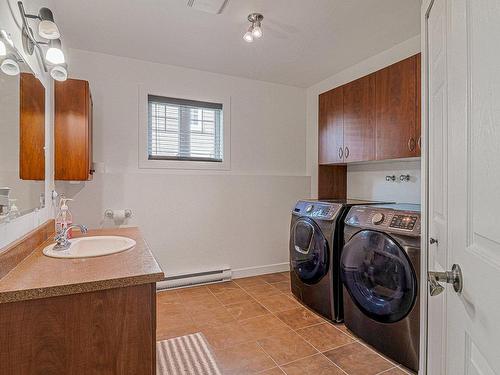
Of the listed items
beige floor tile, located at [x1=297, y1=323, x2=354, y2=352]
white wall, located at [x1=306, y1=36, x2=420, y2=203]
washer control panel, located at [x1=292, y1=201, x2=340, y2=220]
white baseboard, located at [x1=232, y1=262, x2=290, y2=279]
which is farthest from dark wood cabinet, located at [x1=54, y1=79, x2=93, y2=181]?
white wall, located at [x1=306, y1=36, x2=420, y2=203]

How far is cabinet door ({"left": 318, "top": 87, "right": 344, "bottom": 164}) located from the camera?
292 centimetres

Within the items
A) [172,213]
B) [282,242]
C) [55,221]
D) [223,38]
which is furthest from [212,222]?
[223,38]

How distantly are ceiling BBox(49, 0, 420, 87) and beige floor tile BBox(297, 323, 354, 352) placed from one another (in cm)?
235

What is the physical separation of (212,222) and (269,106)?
1.57 metres

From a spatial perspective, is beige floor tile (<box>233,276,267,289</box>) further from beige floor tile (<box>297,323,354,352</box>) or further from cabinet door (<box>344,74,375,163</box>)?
cabinet door (<box>344,74,375,163</box>)

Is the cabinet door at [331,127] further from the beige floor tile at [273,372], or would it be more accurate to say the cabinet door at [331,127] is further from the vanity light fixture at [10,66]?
the vanity light fixture at [10,66]

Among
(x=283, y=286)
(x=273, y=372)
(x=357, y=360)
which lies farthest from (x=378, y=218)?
(x=283, y=286)

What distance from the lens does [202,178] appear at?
3166 millimetres

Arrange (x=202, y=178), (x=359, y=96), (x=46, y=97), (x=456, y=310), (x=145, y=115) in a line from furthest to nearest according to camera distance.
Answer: (x=202, y=178) → (x=145, y=115) → (x=359, y=96) → (x=46, y=97) → (x=456, y=310)

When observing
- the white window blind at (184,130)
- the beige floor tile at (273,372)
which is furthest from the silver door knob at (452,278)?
the white window blind at (184,130)

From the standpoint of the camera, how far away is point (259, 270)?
3475 millimetres

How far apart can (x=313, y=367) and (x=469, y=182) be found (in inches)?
60.8

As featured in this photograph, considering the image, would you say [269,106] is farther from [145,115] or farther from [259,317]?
[259,317]

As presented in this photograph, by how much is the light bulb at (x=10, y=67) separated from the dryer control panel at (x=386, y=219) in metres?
2.13
